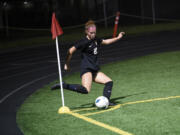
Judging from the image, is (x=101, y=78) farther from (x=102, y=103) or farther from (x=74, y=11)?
(x=74, y=11)

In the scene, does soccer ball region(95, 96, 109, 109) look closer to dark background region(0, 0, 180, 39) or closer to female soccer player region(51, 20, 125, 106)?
female soccer player region(51, 20, 125, 106)

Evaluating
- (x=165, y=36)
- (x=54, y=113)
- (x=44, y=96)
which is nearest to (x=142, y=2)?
(x=165, y=36)

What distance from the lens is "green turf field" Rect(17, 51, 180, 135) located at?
7.37 metres

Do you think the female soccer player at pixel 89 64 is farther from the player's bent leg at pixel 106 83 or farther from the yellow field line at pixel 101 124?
the yellow field line at pixel 101 124

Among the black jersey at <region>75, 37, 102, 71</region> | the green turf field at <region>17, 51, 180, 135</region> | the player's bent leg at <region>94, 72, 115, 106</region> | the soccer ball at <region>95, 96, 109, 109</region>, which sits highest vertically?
the black jersey at <region>75, 37, 102, 71</region>

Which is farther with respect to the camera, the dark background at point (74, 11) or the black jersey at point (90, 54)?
the dark background at point (74, 11)

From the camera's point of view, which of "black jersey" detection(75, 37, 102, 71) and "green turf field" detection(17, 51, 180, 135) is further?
"black jersey" detection(75, 37, 102, 71)

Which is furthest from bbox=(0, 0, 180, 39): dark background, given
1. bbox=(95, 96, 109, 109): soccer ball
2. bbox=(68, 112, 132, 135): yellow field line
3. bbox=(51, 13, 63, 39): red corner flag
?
bbox=(68, 112, 132, 135): yellow field line

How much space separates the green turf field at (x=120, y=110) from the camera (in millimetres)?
7371

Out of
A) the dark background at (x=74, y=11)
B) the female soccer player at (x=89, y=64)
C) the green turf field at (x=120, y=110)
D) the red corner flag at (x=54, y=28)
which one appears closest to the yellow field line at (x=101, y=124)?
the green turf field at (x=120, y=110)

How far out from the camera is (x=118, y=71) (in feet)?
50.0

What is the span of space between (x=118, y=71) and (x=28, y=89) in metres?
3.74

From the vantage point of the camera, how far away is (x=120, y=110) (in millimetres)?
8734

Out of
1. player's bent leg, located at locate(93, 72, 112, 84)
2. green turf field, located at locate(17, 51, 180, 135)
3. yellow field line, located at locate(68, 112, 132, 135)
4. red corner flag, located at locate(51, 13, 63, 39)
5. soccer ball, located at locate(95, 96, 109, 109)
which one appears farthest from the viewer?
player's bent leg, located at locate(93, 72, 112, 84)
